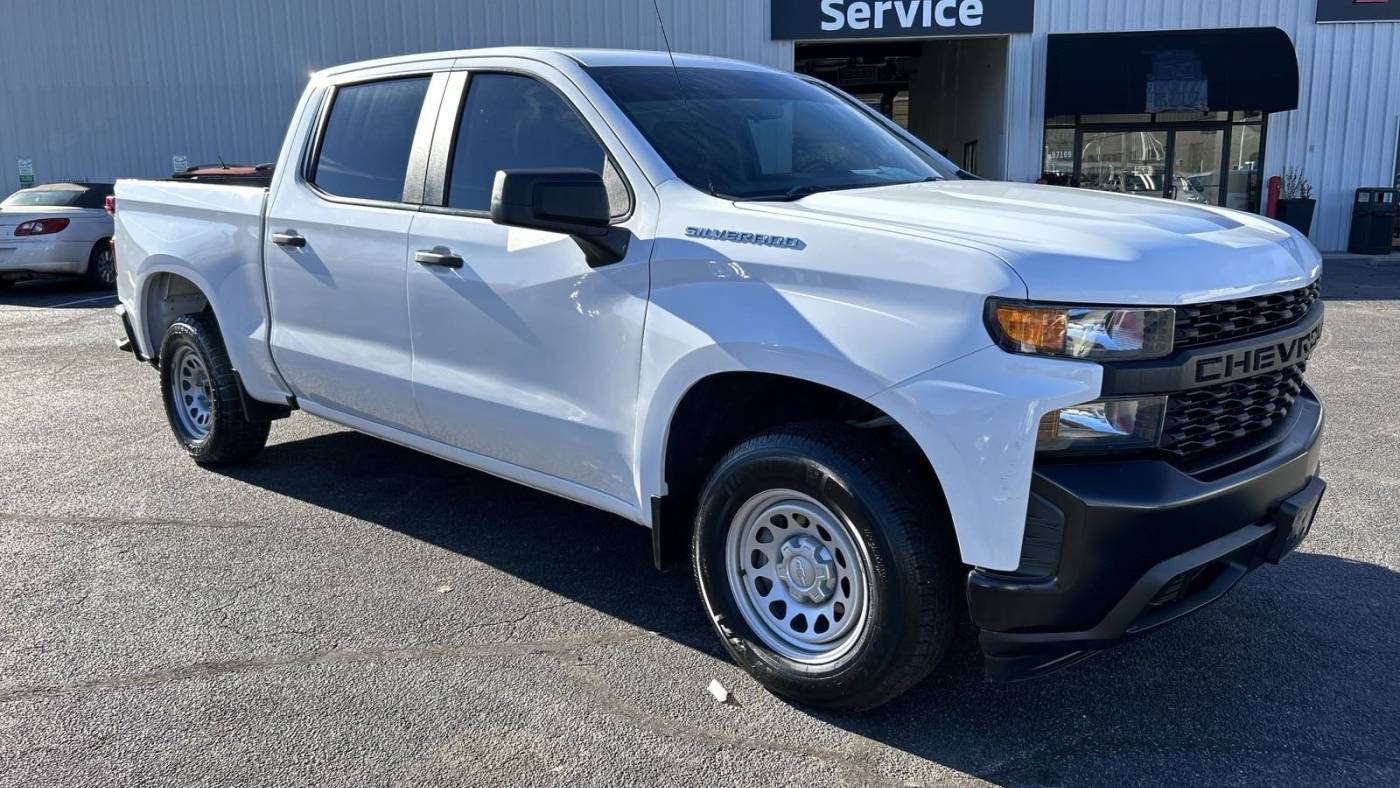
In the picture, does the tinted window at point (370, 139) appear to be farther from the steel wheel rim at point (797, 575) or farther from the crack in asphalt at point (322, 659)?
the steel wheel rim at point (797, 575)

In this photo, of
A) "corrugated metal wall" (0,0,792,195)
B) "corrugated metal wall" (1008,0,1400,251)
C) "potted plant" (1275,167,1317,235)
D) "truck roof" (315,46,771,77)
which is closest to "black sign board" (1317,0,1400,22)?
"corrugated metal wall" (1008,0,1400,251)

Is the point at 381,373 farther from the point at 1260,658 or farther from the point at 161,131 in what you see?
the point at 161,131

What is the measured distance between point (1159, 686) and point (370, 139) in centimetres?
367

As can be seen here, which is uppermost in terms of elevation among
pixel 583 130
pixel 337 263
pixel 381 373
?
pixel 583 130

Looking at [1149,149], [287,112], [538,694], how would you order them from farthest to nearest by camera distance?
[287,112] → [1149,149] → [538,694]

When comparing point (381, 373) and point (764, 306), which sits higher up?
point (764, 306)

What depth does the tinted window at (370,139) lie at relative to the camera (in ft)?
14.5

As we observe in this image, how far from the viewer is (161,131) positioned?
21500 mm

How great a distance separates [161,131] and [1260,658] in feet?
74.4

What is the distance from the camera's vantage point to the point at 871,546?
2.97m

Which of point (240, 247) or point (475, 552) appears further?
point (240, 247)

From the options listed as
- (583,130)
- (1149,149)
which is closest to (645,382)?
(583,130)

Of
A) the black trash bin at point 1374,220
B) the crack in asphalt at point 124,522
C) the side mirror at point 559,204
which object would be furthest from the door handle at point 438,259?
the black trash bin at point 1374,220

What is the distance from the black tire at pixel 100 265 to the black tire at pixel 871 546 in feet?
47.0
